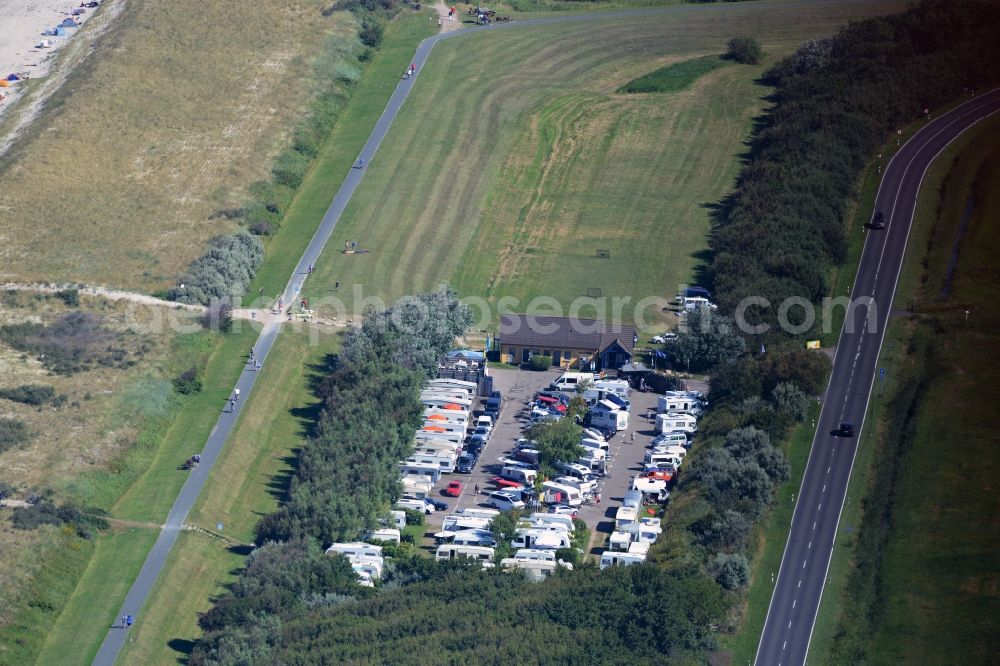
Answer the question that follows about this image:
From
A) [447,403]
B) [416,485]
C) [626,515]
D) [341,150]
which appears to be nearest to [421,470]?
[416,485]

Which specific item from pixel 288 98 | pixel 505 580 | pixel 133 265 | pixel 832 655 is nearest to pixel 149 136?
pixel 288 98

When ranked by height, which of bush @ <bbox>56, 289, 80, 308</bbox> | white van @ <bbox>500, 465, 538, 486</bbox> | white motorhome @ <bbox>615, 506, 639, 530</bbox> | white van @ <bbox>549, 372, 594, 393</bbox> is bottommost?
white van @ <bbox>500, 465, 538, 486</bbox>

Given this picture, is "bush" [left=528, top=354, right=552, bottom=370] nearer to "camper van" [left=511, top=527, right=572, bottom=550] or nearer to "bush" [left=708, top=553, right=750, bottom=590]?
"camper van" [left=511, top=527, right=572, bottom=550]

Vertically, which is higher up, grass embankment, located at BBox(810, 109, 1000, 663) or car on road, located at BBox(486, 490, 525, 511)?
grass embankment, located at BBox(810, 109, 1000, 663)

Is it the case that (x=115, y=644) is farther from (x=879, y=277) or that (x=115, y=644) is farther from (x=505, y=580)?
(x=879, y=277)

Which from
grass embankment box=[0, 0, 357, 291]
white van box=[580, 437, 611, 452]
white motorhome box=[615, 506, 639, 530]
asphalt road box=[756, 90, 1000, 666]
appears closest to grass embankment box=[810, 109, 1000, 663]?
asphalt road box=[756, 90, 1000, 666]

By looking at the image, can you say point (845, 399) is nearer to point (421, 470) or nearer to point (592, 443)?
point (592, 443)
